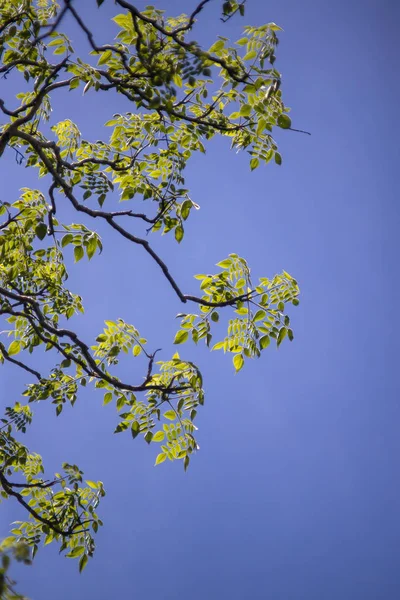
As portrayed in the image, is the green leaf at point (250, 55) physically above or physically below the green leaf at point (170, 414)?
above

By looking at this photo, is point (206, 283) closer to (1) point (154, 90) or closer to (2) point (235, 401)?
(1) point (154, 90)

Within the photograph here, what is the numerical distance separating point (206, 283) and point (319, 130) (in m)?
8.05

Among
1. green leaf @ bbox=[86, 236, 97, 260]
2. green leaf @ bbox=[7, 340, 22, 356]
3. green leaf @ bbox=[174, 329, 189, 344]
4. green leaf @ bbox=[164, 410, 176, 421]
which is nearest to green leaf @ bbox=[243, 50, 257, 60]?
green leaf @ bbox=[86, 236, 97, 260]

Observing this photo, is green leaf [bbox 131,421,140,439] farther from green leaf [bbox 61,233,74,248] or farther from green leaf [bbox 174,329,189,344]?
green leaf [bbox 61,233,74,248]

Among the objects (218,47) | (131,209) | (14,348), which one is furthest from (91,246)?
(218,47)

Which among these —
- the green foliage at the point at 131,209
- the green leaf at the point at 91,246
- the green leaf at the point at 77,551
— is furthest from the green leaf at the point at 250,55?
the green leaf at the point at 77,551

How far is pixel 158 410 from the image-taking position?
2574 millimetres

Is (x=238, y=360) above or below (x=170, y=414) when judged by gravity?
above

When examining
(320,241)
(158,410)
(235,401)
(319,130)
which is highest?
(319,130)

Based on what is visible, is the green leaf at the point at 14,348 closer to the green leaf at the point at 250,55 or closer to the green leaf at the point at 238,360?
the green leaf at the point at 238,360

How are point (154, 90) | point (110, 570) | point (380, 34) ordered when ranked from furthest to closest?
point (380, 34)
point (110, 570)
point (154, 90)

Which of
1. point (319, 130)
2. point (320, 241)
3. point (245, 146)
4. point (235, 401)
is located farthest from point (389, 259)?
point (245, 146)

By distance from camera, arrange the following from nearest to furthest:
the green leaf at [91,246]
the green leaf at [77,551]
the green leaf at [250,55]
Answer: the green leaf at [250,55], the green leaf at [91,246], the green leaf at [77,551]

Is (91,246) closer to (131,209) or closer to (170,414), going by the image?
(131,209)
